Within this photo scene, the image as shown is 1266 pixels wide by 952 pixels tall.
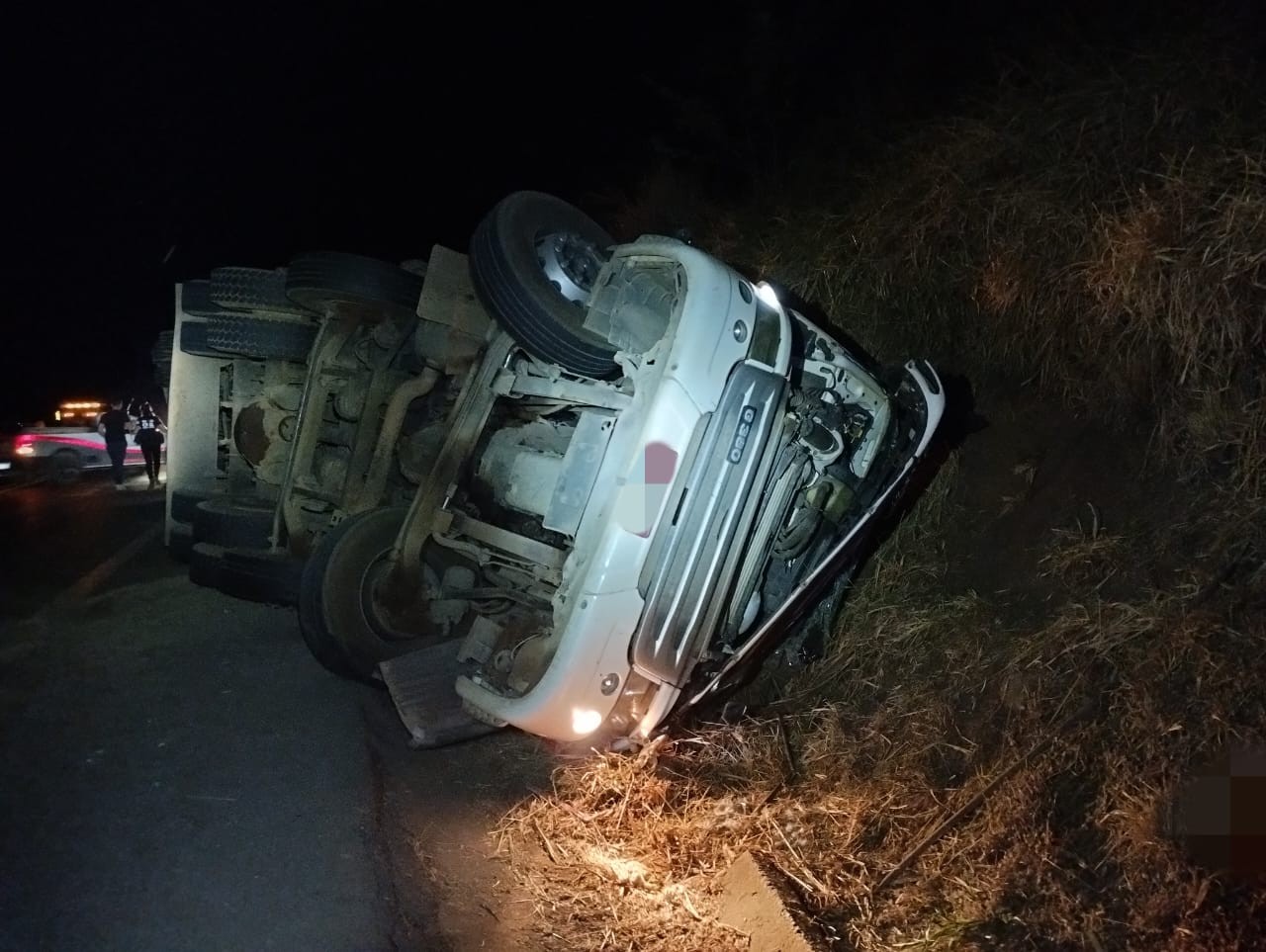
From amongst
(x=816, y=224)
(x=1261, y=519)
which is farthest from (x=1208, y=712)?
(x=816, y=224)

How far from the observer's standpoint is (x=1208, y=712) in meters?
2.90

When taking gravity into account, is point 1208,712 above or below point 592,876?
above

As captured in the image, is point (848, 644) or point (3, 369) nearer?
point (848, 644)

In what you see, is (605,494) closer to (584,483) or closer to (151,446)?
(584,483)

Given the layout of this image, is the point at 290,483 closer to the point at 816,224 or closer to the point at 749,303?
the point at 749,303

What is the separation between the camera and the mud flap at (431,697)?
4.25 m

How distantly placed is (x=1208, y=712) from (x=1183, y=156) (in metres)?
2.59

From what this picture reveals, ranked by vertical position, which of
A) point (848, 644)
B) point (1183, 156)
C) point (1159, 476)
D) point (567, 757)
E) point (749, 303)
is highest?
point (1183, 156)

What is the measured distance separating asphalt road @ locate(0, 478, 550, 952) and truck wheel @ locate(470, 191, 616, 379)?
2.02m

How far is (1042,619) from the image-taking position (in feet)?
12.9

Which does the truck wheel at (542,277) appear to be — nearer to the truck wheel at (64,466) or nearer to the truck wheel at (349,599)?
the truck wheel at (349,599)

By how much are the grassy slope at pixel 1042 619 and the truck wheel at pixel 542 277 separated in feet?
6.11

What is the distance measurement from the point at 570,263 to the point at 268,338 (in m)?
2.86

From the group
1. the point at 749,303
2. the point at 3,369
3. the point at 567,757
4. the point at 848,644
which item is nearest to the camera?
the point at 749,303
